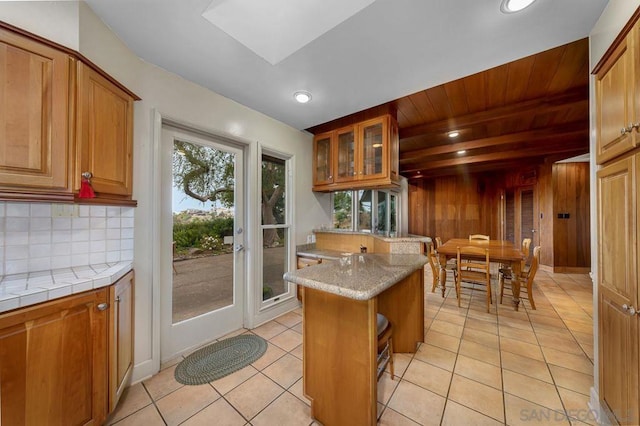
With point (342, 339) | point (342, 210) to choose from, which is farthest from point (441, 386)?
point (342, 210)

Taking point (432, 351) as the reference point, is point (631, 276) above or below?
above

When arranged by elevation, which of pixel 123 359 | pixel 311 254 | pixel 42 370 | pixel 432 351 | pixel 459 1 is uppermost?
pixel 459 1

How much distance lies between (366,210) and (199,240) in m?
3.49

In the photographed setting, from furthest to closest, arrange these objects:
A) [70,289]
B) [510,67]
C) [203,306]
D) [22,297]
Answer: [203,306], [510,67], [70,289], [22,297]

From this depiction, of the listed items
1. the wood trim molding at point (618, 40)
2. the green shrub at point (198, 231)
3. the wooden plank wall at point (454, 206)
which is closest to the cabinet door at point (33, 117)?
the green shrub at point (198, 231)

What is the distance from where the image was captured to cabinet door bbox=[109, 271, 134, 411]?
1.34m

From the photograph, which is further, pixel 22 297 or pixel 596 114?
pixel 596 114

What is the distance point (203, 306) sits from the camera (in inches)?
89.0

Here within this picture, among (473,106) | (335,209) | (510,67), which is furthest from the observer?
(335,209)

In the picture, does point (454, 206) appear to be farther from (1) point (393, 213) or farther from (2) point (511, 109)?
(2) point (511, 109)

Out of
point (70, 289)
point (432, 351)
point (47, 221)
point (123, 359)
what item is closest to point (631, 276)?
point (432, 351)

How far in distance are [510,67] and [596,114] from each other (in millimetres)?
830

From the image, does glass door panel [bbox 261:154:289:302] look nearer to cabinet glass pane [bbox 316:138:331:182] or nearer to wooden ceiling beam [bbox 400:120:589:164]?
cabinet glass pane [bbox 316:138:331:182]

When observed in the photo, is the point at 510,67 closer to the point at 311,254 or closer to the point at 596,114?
the point at 596,114
